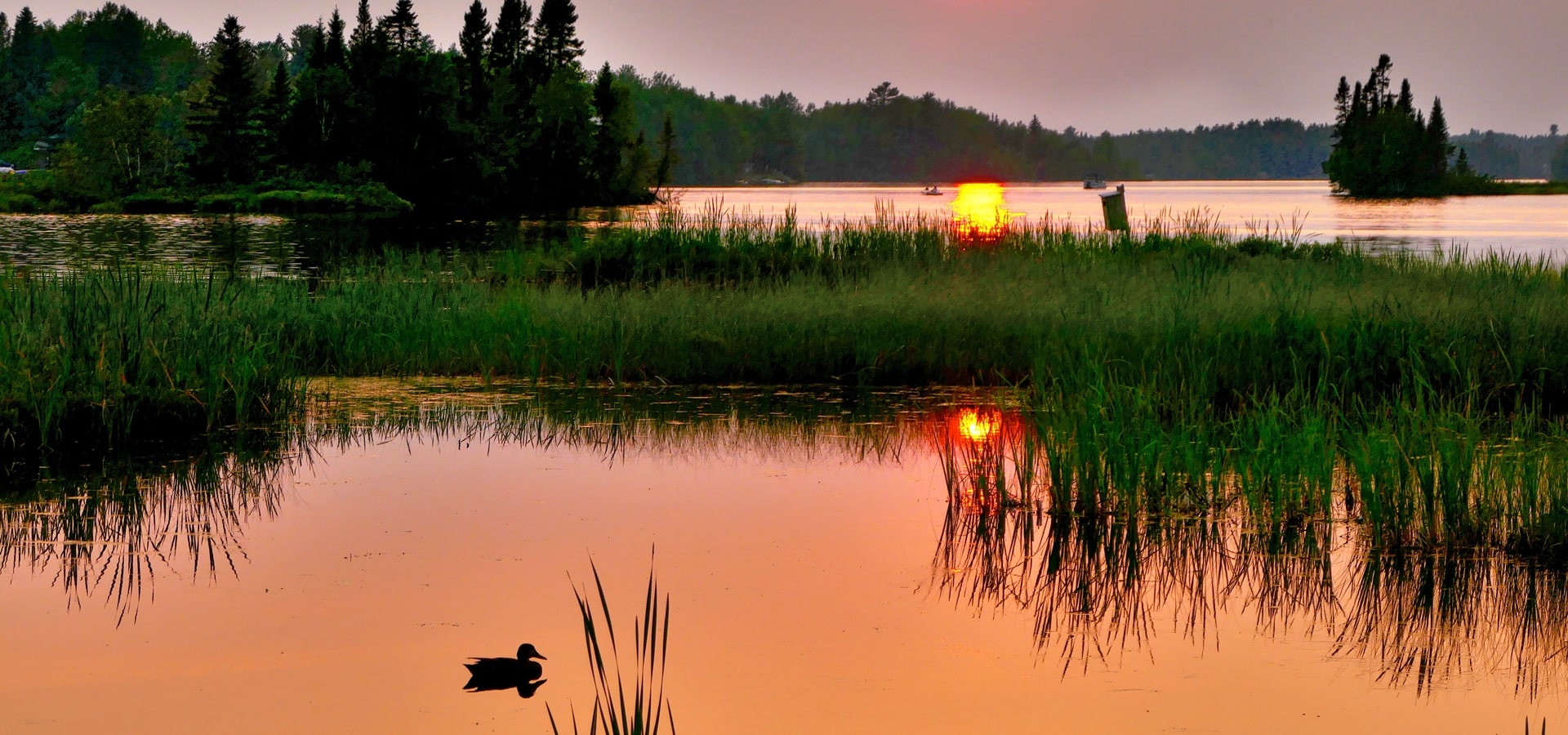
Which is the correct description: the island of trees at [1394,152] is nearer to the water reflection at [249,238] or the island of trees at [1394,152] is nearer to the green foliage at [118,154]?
the water reflection at [249,238]

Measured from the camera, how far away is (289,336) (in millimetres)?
14547

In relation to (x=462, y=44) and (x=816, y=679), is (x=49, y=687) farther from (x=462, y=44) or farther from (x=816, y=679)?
(x=462, y=44)

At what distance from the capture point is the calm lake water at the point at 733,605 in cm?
535

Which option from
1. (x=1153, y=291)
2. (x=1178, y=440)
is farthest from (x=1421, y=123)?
(x=1178, y=440)

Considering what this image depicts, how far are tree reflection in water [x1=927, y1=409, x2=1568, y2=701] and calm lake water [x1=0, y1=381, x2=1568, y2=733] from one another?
2cm

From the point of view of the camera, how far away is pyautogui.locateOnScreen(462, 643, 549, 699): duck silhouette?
547 centimetres

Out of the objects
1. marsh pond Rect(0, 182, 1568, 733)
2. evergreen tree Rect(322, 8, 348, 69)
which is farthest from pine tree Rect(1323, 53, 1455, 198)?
marsh pond Rect(0, 182, 1568, 733)

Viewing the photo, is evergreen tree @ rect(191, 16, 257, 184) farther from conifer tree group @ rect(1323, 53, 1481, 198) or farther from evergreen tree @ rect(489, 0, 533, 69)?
conifer tree group @ rect(1323, 53, 1481, 198)

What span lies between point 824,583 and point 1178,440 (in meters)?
3.00

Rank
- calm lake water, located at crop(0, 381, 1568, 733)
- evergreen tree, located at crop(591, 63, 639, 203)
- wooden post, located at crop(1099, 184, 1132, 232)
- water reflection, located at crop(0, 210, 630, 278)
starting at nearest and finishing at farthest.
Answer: calm lake water, located at crop(0, 381, 1568, 733), wooden post, located at crop(1099, 184, 1132, 232), water reflection, located at crop(0, 210, 630, 278), evergreen tree, located at crop(591, 63, 639, 203)

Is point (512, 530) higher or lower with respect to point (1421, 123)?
lower

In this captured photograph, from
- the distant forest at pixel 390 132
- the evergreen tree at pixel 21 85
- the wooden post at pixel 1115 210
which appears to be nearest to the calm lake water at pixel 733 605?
the wooden post at pixel 1115 210

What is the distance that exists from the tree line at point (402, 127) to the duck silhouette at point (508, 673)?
76355 millimetres

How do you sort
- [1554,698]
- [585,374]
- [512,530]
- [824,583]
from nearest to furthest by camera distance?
[1554,698] → [824,583] → [512,530] → [585,374]
